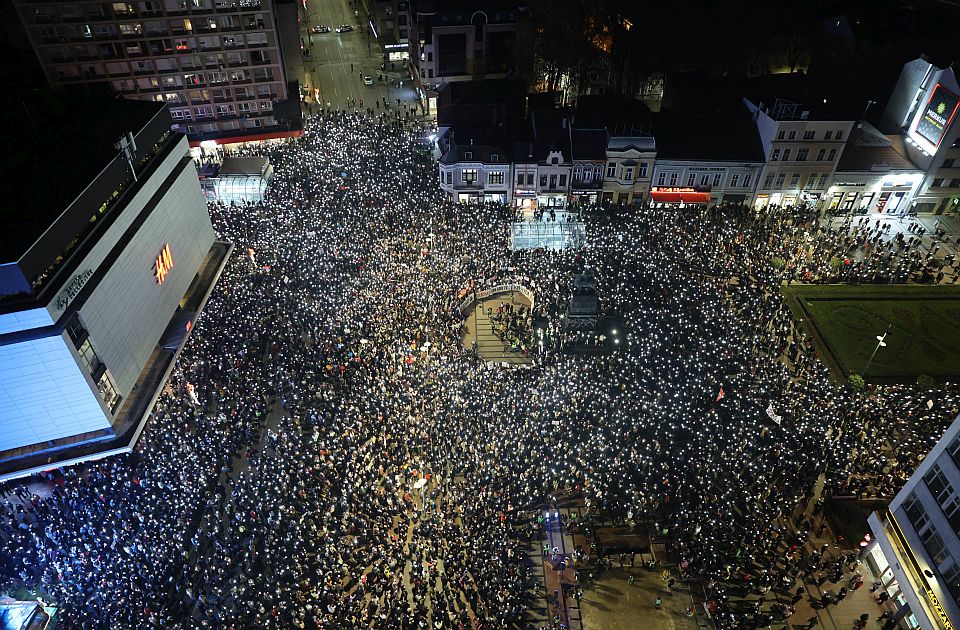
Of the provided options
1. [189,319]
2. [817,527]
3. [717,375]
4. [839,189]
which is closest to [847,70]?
[839,189]

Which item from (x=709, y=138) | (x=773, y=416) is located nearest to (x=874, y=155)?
(x=709, y=138)

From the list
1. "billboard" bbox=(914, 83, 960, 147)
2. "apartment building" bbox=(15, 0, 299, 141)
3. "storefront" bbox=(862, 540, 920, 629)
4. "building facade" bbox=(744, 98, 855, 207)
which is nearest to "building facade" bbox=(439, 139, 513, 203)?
"apartment building" bbox=(15, 0, 299, 141)

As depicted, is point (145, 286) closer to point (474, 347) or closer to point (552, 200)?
point (474, 347)

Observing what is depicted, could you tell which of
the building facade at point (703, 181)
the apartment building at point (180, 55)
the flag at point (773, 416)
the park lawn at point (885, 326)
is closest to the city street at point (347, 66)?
the apartment building at point (180, 55)

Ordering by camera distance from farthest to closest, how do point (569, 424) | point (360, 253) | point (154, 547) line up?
point (360, 253), point (569, 424), point (154, 547)

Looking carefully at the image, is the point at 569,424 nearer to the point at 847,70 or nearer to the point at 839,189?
the point at 839,189

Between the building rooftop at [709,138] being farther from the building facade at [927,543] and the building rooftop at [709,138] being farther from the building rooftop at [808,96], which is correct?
the building facade at [927,543]
